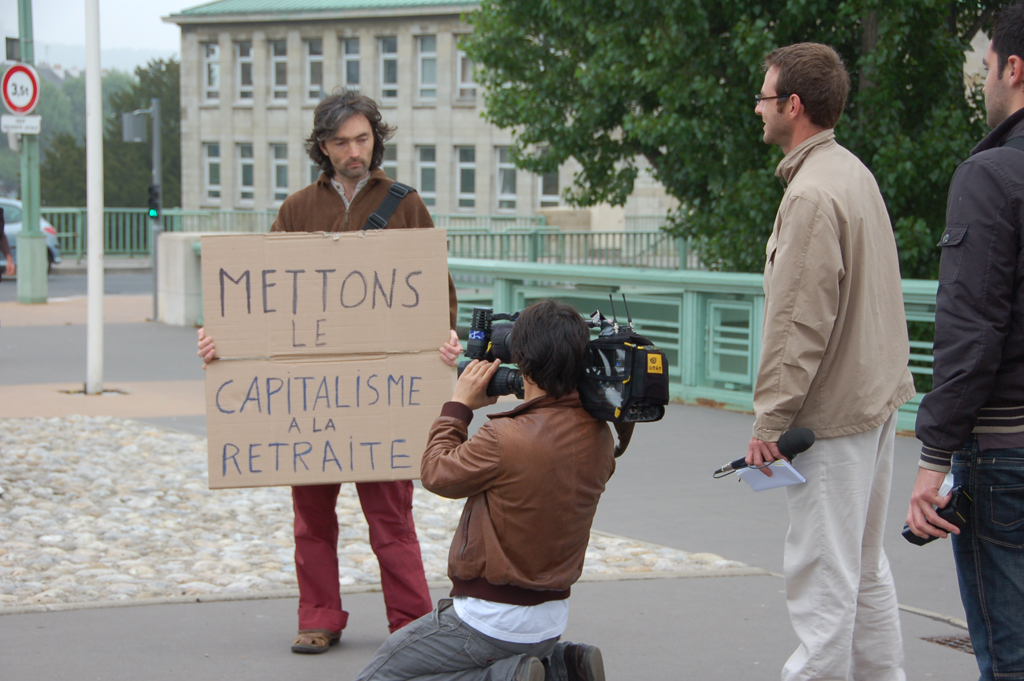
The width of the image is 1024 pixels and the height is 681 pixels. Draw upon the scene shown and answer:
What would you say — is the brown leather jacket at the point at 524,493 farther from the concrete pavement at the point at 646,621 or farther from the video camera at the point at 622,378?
the concrete pavement at the point at 646,621

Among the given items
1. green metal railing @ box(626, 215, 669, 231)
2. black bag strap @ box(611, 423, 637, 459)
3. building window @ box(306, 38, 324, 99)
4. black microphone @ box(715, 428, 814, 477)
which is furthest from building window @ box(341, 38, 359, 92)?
black microphone @ box(715, 428, 814, 477)

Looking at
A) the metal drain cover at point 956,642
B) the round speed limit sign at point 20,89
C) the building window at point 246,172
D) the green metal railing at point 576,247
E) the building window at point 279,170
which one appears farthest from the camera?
the building window at point 246,172

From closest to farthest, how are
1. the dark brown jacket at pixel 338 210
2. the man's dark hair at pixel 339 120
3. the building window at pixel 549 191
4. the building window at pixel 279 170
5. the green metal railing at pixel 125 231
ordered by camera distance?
the man's dark hair at pixel 339 120 < the dark brown jacket at pixel 338 210 < the green metal railing at pixel 125 231 < the building window at pixel 549 191 < the building window at pixel 279 170

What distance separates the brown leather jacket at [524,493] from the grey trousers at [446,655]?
0.11m

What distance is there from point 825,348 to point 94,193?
28.0 feet

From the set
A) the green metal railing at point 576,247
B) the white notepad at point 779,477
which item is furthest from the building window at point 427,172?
the white notepad at point 779,477

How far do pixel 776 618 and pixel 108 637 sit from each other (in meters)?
2.65

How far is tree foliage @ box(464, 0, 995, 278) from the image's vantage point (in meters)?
10.8

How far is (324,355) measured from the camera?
4020 millimetres

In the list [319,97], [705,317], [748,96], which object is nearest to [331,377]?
[705,317]

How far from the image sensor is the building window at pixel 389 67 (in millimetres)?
49062

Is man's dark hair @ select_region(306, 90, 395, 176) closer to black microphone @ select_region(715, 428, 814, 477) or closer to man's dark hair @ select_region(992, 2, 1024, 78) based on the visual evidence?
black microphone @ select_region(715, 428, 814, 477)

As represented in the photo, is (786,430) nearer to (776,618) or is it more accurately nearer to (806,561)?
(806,561)

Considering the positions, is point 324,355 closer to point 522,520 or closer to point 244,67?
point 522,520
